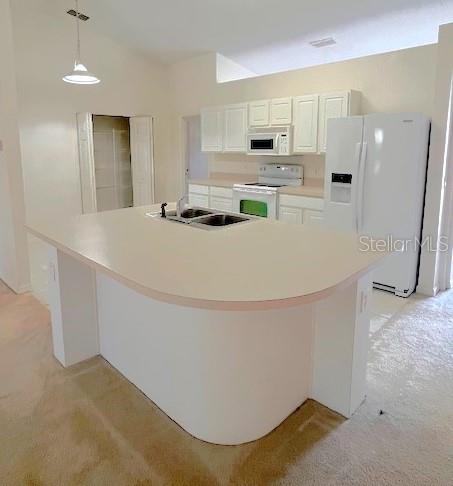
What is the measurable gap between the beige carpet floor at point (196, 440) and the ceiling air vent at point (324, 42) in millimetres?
3572

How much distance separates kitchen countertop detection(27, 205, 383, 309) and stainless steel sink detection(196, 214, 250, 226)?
0.16 meters

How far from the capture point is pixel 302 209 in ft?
14.9

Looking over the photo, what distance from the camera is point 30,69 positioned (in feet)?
17.4

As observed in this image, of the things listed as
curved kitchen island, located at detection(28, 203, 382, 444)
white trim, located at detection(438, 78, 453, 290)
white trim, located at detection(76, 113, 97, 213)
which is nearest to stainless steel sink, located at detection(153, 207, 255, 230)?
curved kitchen island, located at detection(28, 203, 382, 444)

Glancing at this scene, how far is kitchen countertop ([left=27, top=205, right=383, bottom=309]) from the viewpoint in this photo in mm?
1418

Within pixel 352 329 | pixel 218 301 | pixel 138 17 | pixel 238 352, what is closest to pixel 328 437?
pixel 352 329

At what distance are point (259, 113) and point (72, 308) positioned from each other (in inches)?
140

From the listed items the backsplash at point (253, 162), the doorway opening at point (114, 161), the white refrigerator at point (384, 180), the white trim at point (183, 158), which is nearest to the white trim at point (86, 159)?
Result: the doorway opening at point (114, 161)

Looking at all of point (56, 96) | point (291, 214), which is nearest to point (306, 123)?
point (291, 214)

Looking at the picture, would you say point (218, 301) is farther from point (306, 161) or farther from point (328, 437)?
point (306, 161)

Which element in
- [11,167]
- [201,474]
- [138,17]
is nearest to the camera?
[201,474]

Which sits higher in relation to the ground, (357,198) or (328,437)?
(357,198)

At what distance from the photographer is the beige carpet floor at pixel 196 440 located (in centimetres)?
171

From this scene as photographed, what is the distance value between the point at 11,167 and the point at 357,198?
10.7ft
